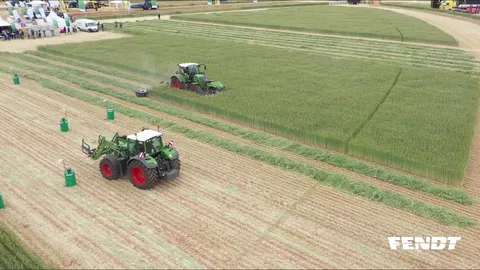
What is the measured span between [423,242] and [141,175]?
9187 millimetres

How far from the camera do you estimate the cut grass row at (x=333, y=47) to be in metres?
34.4

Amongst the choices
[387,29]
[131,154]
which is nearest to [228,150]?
[131,154]

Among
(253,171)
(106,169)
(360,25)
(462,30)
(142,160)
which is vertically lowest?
(253,171)

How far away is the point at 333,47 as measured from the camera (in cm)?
4144

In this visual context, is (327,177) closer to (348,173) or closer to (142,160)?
(348,173)

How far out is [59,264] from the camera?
10133mm

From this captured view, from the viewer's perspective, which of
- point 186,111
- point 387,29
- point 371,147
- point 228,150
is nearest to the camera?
point 371,147

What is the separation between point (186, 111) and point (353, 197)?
11.6 metres

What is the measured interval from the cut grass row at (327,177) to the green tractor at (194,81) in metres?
4.05

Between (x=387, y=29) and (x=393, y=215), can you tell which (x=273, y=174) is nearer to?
(x=393, y=215)

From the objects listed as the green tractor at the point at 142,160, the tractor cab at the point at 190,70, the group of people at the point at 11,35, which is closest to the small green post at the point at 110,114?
the tractor cab at the point at 190,70

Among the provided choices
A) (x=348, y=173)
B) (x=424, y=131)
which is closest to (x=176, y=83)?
(x=348, y=173)

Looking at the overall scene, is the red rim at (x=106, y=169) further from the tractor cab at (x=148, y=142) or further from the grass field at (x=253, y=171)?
the tractor cab at (x=148, y=142)

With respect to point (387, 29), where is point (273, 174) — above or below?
below
